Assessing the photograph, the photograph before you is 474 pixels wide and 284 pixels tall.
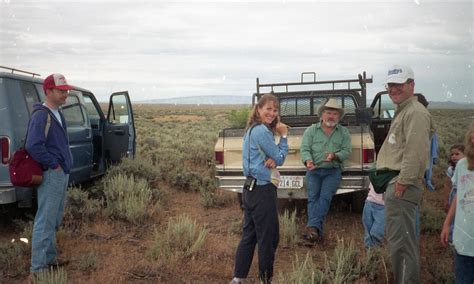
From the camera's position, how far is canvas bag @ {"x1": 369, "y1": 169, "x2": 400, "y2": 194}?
3506 millimetres

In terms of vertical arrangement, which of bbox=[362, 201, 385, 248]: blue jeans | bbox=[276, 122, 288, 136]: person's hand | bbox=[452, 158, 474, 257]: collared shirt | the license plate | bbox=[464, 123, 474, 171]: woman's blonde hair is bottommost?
bbox=[362, 201, 385, 248]: blue jeans

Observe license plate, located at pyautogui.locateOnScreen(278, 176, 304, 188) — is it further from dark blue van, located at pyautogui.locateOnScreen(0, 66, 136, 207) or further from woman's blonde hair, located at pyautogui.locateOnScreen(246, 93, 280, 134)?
dark blue van, located at pyautogui.locateOnScreen(0, 66, 136, 207)

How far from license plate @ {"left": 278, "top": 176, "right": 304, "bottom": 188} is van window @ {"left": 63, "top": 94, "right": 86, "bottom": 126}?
10.8 feet

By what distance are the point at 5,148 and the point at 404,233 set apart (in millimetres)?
4378

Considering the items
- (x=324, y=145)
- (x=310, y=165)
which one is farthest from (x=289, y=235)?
(x=324, y=145)

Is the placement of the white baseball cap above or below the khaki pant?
above

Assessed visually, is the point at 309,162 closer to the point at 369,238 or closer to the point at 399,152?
the point at 369,238

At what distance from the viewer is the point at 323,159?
17.7ft

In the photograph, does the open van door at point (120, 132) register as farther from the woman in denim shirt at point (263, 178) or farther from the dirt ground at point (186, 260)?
the woman in denim shirt at point (263, 178)

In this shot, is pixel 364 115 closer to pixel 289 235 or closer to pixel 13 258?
pixel 289 235

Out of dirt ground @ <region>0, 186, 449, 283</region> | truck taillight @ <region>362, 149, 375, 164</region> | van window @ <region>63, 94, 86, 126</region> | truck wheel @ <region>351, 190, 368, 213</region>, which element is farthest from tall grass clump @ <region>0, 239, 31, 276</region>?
truck wheel @ <region>351, 190, 368, 213</region>

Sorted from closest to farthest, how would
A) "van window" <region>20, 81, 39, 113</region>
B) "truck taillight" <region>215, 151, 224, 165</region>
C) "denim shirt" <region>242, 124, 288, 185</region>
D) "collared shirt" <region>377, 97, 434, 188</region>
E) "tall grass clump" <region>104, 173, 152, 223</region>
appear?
1. "collared shirt" <region>377, 97, 434, 188</region>
2. "denim shirt" <region>242, 124, 288, 185</region>
3. "van window" <region>20, 81, 39, 113</region>
4. "truck taillight" <region>215, 151, 224, 165</region>
5. "tall grass clump" <region>104, 173, 152, 223</region>

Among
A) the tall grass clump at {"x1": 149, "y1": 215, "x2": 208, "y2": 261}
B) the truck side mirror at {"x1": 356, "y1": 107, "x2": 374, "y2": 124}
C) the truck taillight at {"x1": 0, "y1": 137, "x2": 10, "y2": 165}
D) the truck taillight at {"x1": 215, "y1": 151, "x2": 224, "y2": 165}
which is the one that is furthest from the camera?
the truck side mirror at {"x1": 356, "y1": 107, "x2": 374, "y2": 124}

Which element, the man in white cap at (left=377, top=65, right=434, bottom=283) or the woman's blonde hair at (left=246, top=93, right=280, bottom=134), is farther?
the woman's blonde hair at (left=246, top=93, right=280, bottom=134)
